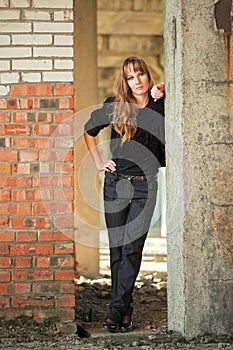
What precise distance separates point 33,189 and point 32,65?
854 millimetres

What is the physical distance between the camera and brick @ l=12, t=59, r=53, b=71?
575 cm

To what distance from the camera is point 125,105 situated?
5.88 m

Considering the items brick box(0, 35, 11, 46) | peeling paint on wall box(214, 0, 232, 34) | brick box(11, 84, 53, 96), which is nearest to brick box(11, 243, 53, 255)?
brick box(11, 84, 53, 96)

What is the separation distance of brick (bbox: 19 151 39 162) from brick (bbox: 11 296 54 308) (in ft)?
3.14

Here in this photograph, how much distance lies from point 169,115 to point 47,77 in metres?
0.89

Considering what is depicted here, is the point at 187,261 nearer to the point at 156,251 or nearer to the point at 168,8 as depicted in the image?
the point at 168,8

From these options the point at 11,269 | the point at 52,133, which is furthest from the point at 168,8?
the point at 11,269

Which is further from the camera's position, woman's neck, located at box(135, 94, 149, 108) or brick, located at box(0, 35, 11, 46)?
woman's neck, located at box(135, 94, 149, 108)

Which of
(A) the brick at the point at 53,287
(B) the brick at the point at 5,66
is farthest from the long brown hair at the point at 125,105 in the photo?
(A) the brick at the point at 53,287

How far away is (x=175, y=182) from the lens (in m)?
5.52

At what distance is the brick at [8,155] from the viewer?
578cm

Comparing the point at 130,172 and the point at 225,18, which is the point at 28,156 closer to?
the point at 130,172

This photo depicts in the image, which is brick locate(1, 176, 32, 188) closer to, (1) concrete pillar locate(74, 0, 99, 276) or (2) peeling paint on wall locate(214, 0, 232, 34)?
(2) peeling paint on wall locate(214, 0, 232, 34)

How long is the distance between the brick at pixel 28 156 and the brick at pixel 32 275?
776 mm
